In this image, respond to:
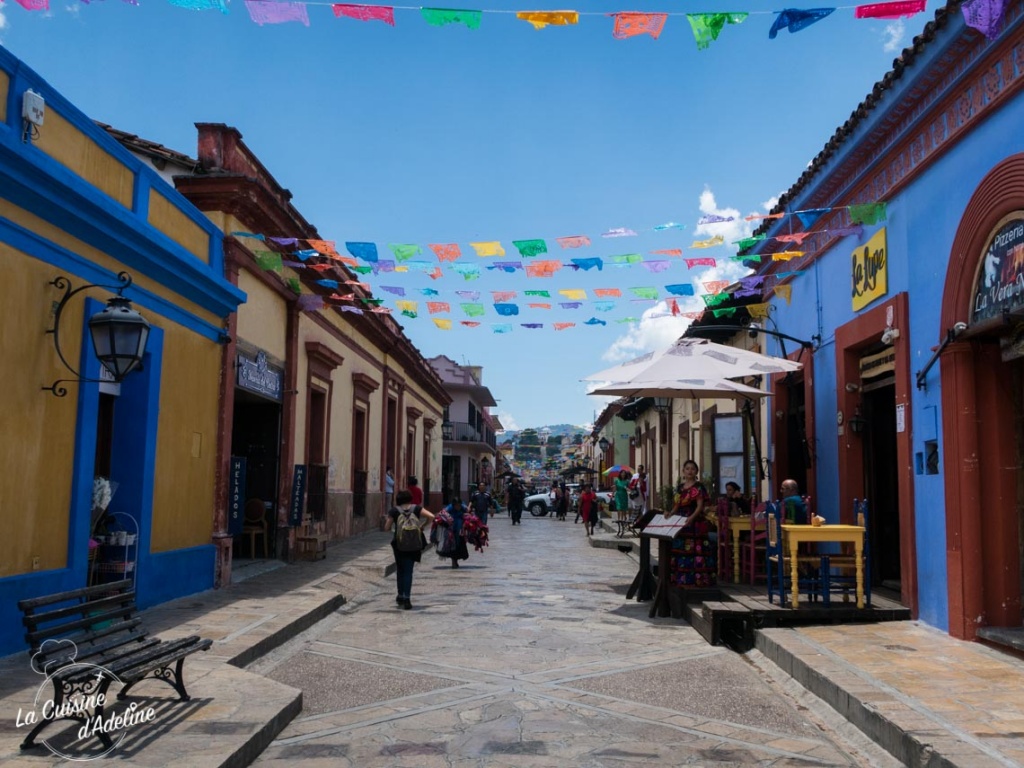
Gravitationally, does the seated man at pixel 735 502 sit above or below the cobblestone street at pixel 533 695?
above

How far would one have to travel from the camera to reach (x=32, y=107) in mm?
6809

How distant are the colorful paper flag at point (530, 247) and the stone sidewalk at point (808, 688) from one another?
464 centimetres

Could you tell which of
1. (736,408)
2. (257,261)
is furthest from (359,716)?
(736,408)

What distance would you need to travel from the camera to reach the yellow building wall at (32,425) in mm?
6566

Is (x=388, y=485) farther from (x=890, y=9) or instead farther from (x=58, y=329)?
(x=890, y=9)

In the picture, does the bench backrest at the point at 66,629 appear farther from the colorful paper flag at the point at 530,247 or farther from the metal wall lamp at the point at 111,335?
the colorful paper flag at the point at 530,247

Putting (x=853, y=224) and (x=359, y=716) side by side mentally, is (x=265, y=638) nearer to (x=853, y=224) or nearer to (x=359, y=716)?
(x=359, y=716)

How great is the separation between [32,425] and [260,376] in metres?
5.64

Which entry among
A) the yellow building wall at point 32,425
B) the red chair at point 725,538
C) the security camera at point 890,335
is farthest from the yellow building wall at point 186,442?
the security camera at point 890,335

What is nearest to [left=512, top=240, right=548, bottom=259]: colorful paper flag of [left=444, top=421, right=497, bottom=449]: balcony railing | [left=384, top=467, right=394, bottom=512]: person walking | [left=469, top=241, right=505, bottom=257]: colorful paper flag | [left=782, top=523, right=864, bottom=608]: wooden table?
[left=469, top=241, right=505, bottom=257]: colorful paper flag

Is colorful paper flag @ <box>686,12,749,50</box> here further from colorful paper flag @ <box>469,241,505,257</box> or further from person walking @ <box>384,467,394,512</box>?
person walking @ <box>384,467,394,512</box>

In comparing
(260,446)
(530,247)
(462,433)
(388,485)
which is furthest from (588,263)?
(462,433)

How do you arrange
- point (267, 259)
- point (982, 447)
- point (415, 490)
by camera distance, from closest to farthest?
point (982, 447), point (267, 259), point (415, 490)

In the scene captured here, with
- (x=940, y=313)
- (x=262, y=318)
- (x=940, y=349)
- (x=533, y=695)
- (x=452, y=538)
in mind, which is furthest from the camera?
(x=452, y=538)
